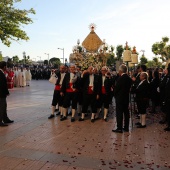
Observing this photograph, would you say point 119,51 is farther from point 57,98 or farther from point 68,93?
point 68,93

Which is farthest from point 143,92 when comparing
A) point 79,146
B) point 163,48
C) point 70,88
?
point 163,48

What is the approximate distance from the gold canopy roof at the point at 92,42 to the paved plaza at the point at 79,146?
7.99 meters

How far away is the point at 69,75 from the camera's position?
10391 millimetres

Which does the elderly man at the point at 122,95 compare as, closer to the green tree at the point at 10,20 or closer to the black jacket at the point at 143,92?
the black jacket at the point at 143,92

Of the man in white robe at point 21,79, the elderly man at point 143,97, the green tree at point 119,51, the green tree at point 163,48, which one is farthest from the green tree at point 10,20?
the green tree at point 163,48

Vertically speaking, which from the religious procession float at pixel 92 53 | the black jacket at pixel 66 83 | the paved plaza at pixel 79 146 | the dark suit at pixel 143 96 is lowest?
the paved plaza at pixel 79 146

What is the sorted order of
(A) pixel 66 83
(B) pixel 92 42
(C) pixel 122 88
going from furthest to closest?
(B) pixel 92 42, (A) pixel 66 83, (C) pixel 122 88

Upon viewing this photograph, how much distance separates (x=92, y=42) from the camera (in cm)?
1769

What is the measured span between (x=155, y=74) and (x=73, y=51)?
520 centimetres

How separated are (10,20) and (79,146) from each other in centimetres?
2410

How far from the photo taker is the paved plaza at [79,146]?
576 cm

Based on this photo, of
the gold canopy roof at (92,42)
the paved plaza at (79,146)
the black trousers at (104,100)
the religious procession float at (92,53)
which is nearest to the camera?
the paved plaza at (79,146)

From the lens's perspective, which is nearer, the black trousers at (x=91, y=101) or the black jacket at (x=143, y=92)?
the black jacket at (x=143, y=92)

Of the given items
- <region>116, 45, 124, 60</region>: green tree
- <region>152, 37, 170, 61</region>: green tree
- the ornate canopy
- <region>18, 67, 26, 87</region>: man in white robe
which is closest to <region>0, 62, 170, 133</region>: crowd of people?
the ornate canopy
